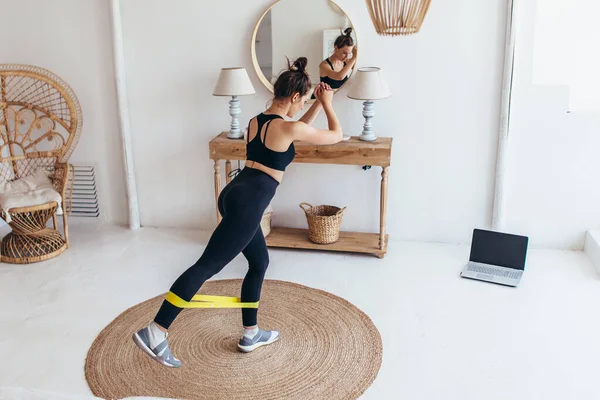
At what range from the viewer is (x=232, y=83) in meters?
4.03

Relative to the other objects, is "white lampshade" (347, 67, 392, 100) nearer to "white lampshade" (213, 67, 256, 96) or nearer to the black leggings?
"white lampshade" (213, 67, 256, 96)

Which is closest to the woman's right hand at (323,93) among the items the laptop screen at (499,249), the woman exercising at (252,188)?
the woman exercising at (252,188)

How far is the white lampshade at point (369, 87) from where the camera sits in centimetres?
384

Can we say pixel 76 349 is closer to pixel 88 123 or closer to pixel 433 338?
pixel 433 338

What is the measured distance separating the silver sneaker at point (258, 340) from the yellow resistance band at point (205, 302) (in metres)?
0.21

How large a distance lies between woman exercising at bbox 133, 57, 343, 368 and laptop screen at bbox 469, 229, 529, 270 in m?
1.66

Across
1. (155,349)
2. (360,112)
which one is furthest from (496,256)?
(155,349)

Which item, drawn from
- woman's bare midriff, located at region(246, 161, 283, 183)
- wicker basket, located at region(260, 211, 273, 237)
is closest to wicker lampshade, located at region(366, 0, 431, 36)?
woman's bare midriff, located at region(246, 161, 283, 183)

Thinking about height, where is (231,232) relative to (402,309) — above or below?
above

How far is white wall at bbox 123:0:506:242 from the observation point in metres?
4.05

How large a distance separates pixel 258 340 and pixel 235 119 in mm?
1683

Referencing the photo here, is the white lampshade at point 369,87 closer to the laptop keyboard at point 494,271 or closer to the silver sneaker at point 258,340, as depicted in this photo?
the laptop keyboard at point 494,271

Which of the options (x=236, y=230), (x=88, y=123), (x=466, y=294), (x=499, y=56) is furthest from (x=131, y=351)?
(x=499, y=56)

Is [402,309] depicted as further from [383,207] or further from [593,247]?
[593,247]
